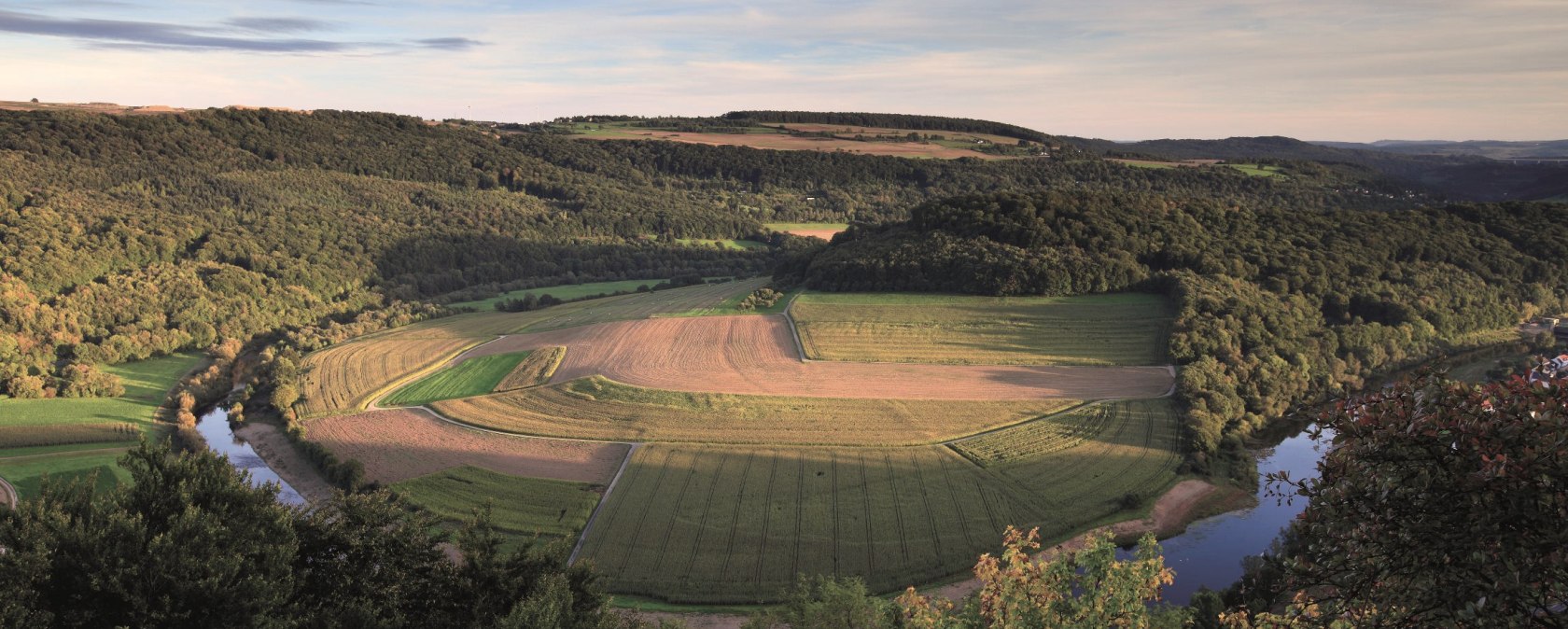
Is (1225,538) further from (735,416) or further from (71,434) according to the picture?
(71,434)

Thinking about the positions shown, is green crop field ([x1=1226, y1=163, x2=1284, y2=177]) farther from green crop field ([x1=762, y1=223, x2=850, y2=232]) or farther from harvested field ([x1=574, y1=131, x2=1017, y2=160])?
green crop field ([x1=762, y1=223, x2=850, y2=232])

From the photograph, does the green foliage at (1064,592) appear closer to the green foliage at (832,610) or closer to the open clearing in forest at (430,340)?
the green foliage at (832,610)

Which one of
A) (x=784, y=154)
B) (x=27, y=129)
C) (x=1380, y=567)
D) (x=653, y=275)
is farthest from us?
(x=784, y=154)

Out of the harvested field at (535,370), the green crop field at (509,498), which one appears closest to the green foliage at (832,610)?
the green crop field at (509,498)

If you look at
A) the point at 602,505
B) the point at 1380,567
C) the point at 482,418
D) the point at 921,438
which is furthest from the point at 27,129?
the point at 1380,567

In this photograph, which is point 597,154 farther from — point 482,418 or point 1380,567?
point 1380,567
